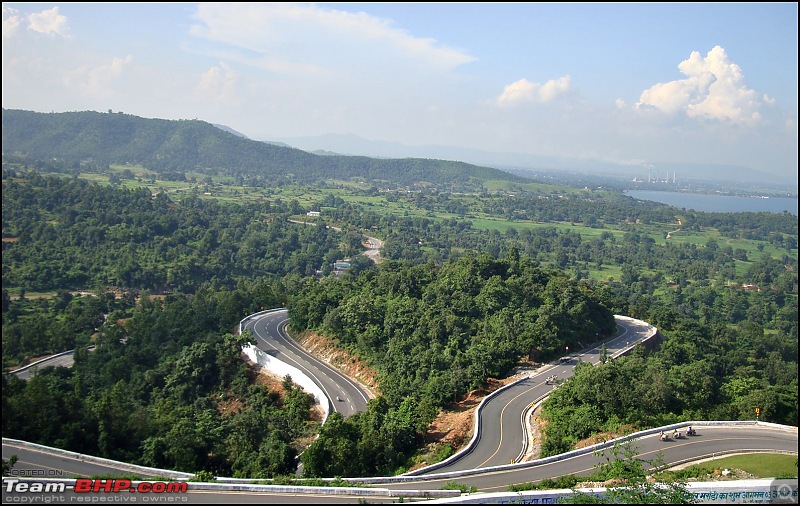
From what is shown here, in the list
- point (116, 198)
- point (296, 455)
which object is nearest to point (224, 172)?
point (116, 198)

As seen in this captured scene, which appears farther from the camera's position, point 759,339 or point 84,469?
point 759,339

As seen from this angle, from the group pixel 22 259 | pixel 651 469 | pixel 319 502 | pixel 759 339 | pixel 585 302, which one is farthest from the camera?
pixel 22 259

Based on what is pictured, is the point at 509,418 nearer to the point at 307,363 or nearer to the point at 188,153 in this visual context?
the point at 307,363

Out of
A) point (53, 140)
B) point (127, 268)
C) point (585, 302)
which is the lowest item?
point (127, 268)

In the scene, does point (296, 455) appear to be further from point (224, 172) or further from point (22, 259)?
point (224, 172)
